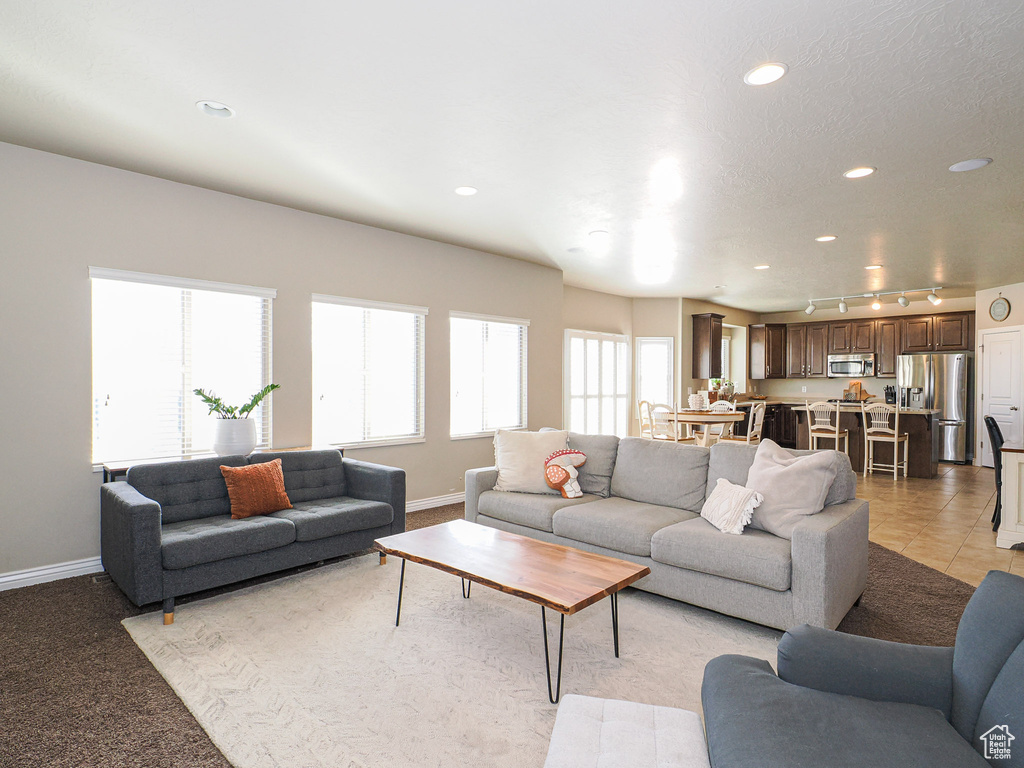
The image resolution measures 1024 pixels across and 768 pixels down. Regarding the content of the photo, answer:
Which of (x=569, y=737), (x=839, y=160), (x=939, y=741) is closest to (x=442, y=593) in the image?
(x=569, y=737)

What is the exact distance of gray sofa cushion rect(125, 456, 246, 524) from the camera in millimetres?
3436

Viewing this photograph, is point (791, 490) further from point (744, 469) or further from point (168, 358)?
point (168, 358)

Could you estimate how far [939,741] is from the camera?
132 cm

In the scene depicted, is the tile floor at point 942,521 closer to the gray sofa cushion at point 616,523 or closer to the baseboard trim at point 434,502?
the gray sofa cushion at point 616,523

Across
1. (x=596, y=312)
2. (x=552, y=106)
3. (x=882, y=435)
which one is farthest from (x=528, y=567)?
(x=882, y=435)

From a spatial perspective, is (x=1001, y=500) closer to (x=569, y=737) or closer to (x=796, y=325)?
(x=569, y=737)

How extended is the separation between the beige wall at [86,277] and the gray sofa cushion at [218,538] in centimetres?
93

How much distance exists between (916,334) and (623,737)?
1081cm

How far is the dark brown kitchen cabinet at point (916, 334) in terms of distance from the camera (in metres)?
9.61

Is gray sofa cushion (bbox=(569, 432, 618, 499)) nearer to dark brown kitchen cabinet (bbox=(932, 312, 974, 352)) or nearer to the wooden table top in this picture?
the wooden table top

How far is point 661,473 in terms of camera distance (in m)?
3.83

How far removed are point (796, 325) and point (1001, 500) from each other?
23.5ft

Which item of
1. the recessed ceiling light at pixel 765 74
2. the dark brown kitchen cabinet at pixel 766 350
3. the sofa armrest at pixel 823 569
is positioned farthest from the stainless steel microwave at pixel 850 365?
the recessed ceiling light at pixel 765 74

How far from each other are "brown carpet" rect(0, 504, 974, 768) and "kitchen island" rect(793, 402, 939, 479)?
458 cm
